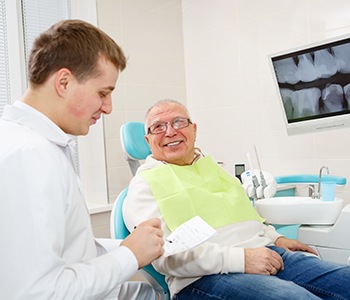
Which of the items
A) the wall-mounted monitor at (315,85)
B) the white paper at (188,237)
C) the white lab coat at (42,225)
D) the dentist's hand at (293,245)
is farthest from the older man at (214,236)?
the wall-mounted monitor at (315,85)

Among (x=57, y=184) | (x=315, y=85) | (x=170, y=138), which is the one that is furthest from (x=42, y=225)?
(x=315, y=85)

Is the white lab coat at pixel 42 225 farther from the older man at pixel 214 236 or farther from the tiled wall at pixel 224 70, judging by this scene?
the tiled wall at pixel 224 70

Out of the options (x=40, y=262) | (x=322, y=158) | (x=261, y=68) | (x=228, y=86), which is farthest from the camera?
(x=228, y=86)

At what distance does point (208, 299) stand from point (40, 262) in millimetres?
737

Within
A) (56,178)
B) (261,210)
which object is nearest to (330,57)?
(261,210)

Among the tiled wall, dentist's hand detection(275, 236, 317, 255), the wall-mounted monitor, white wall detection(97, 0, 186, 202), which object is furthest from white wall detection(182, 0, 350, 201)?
dentist's hand detection(275, 236, 317, 255)

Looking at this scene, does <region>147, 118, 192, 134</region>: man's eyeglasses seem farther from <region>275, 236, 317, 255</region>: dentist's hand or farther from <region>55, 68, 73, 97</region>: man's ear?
<region>55, 68, 73, 97</region>: man's ear

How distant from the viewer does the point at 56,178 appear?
2.99 ft

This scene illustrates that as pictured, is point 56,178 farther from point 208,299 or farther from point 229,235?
point 229,235

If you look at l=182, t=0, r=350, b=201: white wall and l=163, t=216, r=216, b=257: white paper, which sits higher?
l=182, t=0, r=350, b=201: white wall

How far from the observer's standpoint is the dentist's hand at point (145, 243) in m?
1.06

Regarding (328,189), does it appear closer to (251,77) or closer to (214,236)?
(214,236)

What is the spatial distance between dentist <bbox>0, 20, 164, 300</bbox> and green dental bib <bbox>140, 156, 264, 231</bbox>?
40cm

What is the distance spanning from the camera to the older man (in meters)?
1.40
